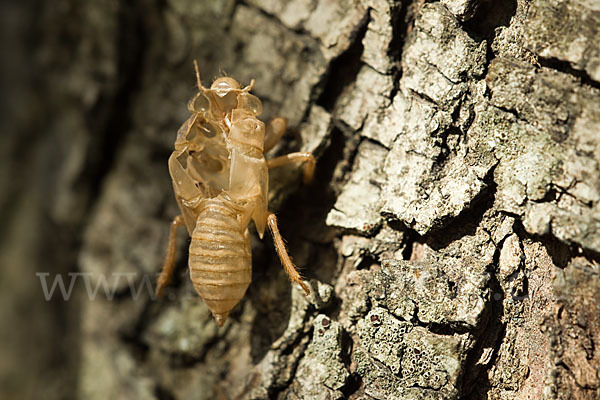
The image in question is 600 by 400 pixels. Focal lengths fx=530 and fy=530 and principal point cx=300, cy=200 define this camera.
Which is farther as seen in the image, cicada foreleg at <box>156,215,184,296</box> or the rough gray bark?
cicada foreleg at <box>156,215,184,296</box>

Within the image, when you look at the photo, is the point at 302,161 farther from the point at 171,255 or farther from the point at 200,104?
the point at 171,255

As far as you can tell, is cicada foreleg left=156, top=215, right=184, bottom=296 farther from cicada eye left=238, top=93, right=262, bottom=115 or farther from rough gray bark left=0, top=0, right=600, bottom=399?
cicada eye left=238, top=93, right=262, bottom=115

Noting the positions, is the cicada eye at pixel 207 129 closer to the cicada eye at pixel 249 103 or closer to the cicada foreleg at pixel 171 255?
the cicada eye at pixel 249 103

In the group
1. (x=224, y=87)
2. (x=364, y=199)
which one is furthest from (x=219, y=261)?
(x=224, y=87)

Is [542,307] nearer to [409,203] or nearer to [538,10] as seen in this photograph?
[409,203]

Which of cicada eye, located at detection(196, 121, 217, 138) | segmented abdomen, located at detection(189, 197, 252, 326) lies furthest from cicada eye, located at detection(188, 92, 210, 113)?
segmented abdomen, located at detection(189, 197, 252, 326)
